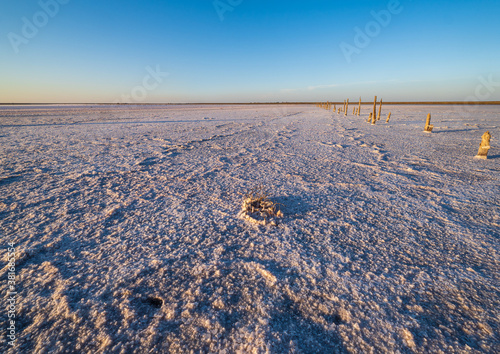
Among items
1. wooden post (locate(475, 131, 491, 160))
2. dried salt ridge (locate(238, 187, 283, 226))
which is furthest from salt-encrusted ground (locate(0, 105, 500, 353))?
wooden post (locate(475, 131, 491, 160))

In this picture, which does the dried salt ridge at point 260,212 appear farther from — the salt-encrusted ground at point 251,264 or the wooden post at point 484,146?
the wooden post at point 484,146

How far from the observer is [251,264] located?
1434mm

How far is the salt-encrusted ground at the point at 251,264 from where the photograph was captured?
100 cm

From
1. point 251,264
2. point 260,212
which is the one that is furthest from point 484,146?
point 251,264

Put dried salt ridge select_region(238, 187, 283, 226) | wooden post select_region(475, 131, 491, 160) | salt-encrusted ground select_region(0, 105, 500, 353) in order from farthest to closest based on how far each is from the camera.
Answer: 1. wooden post select_region(475, 131, 491, 160)
2. dried salt ridge select_region(238, 187, 283, 226)
3. salt-encrusted ground select_region(0, 105, 500, 353)

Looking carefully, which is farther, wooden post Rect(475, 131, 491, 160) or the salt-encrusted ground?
wooden post Rect(475, 131, 491, 160)

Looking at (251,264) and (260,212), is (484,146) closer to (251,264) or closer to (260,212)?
(260,212)

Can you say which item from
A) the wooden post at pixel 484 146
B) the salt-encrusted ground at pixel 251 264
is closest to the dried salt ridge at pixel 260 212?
the salt-encrusted ground at pixel 251 264

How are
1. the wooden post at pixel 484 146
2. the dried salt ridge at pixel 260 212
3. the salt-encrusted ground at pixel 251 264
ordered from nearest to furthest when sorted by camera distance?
the salt-encrusted ground at pixel 251 264 → the dried salt ridge at pixel 260 212 → the wooden post at pixel 484 146

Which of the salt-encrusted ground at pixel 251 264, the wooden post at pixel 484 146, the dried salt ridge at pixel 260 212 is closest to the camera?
the salt-encrusted ground at pixel 251 264

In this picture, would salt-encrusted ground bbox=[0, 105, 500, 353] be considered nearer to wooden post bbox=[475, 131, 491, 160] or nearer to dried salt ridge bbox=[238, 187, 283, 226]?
dried salt ridge bbox=[238, 187, 283, 226]

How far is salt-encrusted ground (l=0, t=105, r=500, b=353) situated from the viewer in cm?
100

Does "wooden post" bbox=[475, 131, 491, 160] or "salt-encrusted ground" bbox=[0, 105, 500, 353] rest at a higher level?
"wooden post" bbox=[475, 131, 491, 160]

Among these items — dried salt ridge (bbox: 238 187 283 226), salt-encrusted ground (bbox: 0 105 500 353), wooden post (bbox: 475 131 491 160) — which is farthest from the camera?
wooden post (bbox: 475 131 491 160)
